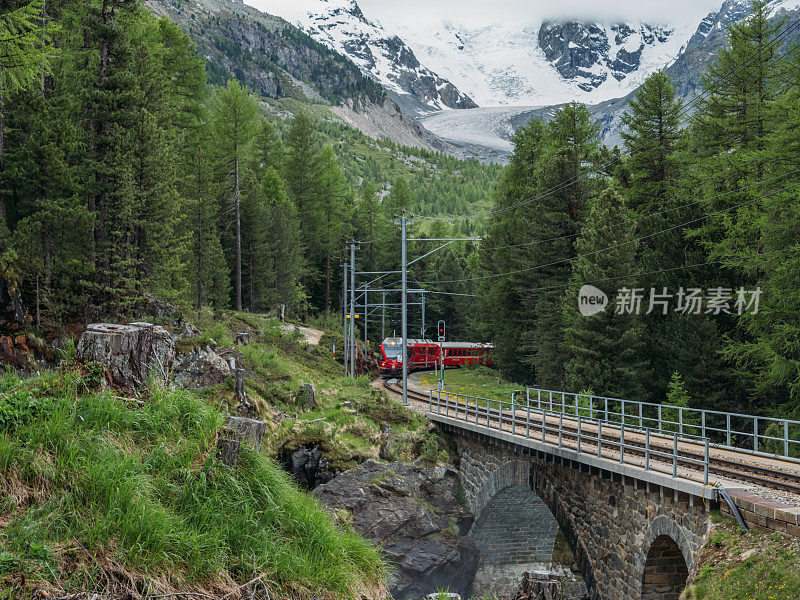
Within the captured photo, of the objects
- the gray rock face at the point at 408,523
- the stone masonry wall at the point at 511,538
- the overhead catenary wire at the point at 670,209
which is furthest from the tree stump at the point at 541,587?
the overhead catenary wire at the point at 670,209

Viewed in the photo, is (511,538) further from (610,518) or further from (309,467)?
(309,467)

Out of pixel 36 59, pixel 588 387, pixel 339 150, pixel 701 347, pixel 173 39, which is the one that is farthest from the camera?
pixel 339 150

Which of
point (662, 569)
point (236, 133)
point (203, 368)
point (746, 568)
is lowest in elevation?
point (662, 569)

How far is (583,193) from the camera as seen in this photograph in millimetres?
34406

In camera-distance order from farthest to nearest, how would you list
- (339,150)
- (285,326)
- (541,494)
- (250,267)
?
(339,150) → (250,267) → (285,326) → (541,494)

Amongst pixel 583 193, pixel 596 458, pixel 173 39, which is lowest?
pixel 596 458

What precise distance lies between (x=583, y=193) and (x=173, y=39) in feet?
84.7

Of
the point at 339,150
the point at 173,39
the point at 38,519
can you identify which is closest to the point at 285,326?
the point at 173,39

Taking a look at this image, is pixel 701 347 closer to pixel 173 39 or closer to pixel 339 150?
pixel 173 39

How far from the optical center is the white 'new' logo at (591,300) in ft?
93.7

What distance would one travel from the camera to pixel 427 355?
5256 centimetres

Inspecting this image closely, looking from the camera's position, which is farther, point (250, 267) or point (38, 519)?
point (250, 267)

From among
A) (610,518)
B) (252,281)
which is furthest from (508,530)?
A: (252,281)

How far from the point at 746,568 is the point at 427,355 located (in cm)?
4271
